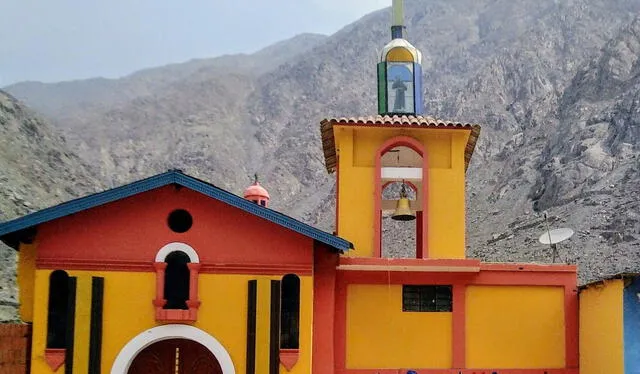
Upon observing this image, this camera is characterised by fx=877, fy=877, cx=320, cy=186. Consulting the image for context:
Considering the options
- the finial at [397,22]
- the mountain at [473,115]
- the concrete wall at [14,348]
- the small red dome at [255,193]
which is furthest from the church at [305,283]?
the mountain at [473,115]

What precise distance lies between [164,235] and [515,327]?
6991 millimetres

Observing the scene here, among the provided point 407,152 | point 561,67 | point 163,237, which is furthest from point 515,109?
point 163,237

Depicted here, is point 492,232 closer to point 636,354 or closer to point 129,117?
point 636,354

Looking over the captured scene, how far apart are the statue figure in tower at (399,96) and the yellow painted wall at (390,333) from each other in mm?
4059

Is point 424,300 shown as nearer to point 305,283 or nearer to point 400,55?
point 305,283

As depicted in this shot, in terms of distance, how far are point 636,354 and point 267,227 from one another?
6744 mm

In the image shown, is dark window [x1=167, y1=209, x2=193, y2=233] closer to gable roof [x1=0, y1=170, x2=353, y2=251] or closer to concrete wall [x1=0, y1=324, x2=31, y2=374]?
gable roof [x1=0, y1=170, x2=353, y2=251]

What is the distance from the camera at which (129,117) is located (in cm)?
9900

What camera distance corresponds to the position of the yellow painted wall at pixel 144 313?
14.6 m

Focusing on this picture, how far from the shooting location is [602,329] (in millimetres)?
15953

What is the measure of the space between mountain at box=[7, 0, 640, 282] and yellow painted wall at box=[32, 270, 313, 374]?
32.4 m

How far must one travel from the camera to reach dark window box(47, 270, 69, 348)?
14484 mm

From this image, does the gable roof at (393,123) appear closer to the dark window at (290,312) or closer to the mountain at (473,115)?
the dark window at (290,312)

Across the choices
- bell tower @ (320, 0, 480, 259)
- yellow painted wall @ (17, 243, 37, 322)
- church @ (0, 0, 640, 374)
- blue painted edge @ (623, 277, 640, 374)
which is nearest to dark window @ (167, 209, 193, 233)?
church @ (0, 0, 640, 374)
